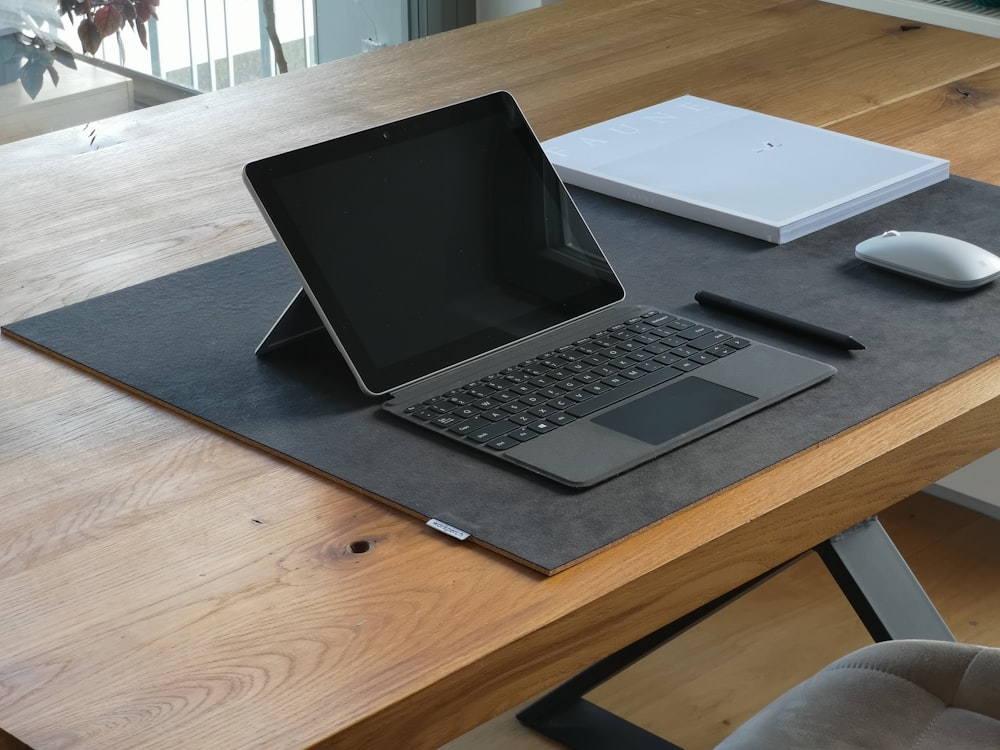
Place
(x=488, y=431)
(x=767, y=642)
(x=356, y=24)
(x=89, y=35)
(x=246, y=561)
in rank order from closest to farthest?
(x=246, y=561) < (x=488, y=431) < (x=767, y=642) < (x=89, y=35) < (x=356, y=24)

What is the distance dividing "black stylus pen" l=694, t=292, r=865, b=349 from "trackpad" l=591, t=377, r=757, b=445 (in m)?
0.11

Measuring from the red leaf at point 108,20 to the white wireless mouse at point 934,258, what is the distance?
77.2 inches

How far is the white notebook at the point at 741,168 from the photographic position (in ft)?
4.22

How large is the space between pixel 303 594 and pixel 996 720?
41cm

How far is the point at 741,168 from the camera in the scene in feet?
4.53

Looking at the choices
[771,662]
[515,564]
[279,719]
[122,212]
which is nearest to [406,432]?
[515,564]

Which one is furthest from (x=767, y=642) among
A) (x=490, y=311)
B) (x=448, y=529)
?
(x=448, y=529)

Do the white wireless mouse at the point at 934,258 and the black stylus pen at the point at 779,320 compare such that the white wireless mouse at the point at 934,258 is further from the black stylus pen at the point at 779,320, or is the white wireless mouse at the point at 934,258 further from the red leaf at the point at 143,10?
the red leaf at the point at 143,10

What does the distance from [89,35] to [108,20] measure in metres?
0.05

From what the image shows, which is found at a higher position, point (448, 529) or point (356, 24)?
point (448, 529)

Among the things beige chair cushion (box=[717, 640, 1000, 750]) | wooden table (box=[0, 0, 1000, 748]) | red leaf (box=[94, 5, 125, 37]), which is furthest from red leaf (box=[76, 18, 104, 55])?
beige chair cushion (box=[717, 640, 1000, 750])

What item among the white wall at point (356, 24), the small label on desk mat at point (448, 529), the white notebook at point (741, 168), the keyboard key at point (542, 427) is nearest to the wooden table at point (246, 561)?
the small label on desk mat at point (448, 529)

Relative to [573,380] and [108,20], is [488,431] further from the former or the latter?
[108,20]

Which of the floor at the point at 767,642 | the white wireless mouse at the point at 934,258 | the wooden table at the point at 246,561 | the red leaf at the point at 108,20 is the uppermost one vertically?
the white wireless mouse at the point at 934,258
